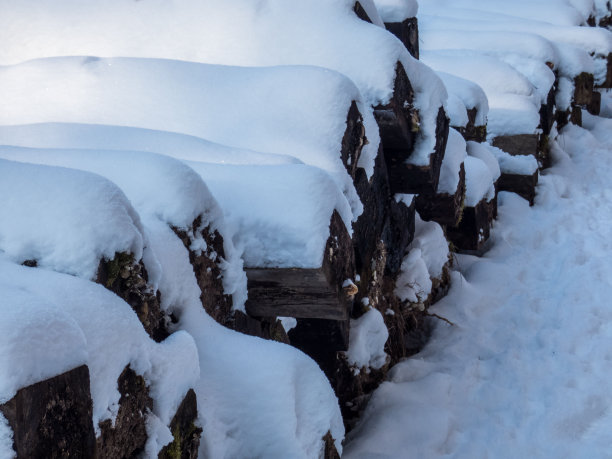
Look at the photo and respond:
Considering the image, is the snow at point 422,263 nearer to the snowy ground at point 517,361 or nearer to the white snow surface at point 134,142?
the snowy ground at point 517,361

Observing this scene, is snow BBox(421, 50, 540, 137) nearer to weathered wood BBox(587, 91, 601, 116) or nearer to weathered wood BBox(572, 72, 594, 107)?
weathered wood BBox(572, 72, 594, 107)

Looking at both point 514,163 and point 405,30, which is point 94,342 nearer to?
point 405,30

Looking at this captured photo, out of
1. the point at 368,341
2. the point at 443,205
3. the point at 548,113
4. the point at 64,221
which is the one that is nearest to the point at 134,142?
the point at 64,221

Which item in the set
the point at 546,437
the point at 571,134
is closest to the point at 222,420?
the point at 546,437

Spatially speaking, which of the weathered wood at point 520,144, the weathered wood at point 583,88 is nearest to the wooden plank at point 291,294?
the weathered wood at point 520,144

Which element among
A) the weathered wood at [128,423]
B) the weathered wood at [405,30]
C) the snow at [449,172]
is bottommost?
the snow at [449,172]

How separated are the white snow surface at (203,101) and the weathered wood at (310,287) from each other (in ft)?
1.14

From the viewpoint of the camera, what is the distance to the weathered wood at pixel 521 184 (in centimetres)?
628

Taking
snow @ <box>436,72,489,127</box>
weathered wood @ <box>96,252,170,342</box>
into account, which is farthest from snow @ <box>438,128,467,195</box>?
weathered wood @ <box>96,252,170,342</box>

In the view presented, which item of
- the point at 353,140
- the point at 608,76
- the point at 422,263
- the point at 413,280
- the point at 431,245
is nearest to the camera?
the point at 353,140

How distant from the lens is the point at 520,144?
634cm

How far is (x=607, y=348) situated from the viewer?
153 inches

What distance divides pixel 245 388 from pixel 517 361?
234 centimetres

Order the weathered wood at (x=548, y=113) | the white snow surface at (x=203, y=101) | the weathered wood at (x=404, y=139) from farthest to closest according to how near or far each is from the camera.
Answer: the weathered wood at (x=548, y=113) < the weathered wood at (x=404, y=139) < the white snow surface at (x=203, y=101)
